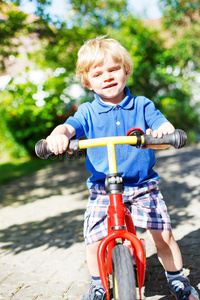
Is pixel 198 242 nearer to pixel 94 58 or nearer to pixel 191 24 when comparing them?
pixel 94 58

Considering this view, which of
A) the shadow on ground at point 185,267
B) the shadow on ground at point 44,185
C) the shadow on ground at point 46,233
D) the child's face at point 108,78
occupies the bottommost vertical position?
the shadow on ground at point 185,267

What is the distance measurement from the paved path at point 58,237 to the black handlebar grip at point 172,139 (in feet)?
4.49

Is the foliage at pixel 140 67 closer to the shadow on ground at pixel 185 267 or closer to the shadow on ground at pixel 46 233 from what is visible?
the shadow on ground at pixel 46 233

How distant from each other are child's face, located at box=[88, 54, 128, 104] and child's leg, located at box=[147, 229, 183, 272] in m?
1.02

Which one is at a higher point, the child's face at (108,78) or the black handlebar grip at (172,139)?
the child's face at (108,78)

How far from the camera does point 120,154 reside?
245 cm

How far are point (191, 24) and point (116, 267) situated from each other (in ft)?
53.0

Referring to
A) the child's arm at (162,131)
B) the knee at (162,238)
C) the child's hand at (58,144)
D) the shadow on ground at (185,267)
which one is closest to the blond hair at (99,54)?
the child's arm at (162,131)

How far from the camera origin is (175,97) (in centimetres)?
1636

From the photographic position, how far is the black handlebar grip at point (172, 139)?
77.7 inches

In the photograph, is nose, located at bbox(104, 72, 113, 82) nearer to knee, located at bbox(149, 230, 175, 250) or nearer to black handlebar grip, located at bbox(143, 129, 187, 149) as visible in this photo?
black handlebar grip, located at bbox(143, 129, 187, 149)

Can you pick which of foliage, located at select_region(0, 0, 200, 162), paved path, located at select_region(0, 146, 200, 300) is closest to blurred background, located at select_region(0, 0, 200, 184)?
foliage, located at select_region(0, 0, 200, 162)

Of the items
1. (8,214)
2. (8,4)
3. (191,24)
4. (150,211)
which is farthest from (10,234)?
(191,24)

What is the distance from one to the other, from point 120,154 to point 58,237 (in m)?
2.46
